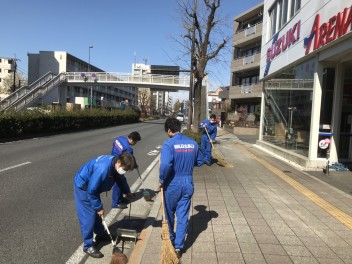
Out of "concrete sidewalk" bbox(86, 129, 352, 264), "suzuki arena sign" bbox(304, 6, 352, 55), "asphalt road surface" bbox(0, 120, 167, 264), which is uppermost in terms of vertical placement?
"suzuki arena sign" bbox(304, 6, 352, 55)

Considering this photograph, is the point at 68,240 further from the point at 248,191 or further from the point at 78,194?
the point at 248,191

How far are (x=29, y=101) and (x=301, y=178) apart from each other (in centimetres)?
3025

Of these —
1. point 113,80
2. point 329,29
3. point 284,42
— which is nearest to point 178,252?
point 329,29

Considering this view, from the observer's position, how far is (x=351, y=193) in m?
7.71

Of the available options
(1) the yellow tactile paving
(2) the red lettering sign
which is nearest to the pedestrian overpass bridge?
(2) the red lettering sign

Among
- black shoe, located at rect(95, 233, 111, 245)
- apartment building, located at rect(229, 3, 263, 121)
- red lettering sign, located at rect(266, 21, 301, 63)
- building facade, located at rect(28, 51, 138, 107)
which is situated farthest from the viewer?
building facade, located at rect(28, 51, 138, 107)

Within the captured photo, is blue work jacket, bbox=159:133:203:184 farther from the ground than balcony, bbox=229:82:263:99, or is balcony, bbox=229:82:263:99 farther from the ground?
balcony, bbox=229:82:263:99

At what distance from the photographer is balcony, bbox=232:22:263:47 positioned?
36403 millimetres

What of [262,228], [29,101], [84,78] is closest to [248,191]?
[262,228]

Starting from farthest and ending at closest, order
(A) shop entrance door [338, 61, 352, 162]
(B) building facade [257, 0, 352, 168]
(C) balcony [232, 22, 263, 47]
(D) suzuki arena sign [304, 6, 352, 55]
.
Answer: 1. (C) balcony [232, 22, 263, 47]
2. (A) shop entrance door [338, 61, 352, 162]
3. (B) building facade [257, 0, 352, 168]
4. (D) suzuki arena sign [304, 6, 352, 55]

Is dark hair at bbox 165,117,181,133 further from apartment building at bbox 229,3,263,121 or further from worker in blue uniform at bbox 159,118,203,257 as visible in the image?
apartment building at bbox 229,3,263,121

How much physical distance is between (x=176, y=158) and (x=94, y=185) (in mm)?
987

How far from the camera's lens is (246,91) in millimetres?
38312

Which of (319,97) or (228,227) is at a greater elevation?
(319,97)
